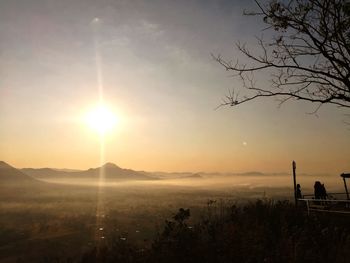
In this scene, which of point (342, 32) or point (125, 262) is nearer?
point (342, 32)

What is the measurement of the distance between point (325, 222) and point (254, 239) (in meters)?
7.92

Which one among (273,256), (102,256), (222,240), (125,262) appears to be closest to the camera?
(273,256)

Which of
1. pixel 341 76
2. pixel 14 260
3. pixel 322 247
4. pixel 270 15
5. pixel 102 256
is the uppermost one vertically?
pixel 270 15

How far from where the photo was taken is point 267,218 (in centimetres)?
1429

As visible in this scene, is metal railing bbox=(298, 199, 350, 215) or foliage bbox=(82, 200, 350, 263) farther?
metal railing bbox=(298, 199, 350, 215)

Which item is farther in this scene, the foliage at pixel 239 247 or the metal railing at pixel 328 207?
the metal railing at pixel 328 207

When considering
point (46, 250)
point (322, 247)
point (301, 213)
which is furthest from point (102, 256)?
point (46, 250)

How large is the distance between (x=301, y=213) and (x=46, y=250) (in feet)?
121

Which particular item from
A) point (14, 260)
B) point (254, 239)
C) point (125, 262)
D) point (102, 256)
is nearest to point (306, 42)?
point (254, 239)

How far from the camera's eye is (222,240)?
9336 millimetres

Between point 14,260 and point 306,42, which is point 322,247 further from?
point 14,260

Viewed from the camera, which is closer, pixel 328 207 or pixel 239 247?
pixel 239 247

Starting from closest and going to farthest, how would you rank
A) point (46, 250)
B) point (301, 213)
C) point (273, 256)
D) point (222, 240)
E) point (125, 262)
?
point (273, 256) → point (222, 240) → point (125, 262) → point (301, 213) → point (46, 250)

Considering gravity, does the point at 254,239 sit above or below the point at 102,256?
above
